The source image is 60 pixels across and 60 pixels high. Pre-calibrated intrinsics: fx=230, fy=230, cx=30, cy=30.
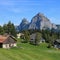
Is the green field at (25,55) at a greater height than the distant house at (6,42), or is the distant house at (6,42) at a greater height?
the distant house at (6,42)

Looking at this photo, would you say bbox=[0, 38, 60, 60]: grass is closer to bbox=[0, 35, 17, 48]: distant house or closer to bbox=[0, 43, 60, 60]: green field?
bbox=[0, 43, 60, 60]: green field

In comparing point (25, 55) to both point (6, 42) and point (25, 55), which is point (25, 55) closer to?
point (25, 55)

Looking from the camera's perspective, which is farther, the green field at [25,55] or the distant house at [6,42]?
the distant house at [6,42]

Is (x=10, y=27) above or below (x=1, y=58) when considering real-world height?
above

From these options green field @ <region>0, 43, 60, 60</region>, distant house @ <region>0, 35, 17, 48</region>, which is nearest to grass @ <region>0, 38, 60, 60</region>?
green field @ <region>0, 43, 60, 60</region>

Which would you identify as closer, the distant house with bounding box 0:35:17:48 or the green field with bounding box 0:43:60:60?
the green field with bounding box 0:43:60:60

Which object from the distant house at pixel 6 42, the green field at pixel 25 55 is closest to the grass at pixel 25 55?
the green field at pixel 25 55

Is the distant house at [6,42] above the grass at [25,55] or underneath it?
above

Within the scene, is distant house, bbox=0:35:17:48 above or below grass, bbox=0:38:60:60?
above

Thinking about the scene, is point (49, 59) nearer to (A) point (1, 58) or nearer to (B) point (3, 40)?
(A) point (1, 58)

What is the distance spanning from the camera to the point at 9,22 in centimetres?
14938

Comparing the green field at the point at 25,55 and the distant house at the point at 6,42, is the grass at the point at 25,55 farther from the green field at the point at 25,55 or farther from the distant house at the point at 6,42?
the distant house at the point at 6,42

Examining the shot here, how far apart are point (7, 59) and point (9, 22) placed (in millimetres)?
108811

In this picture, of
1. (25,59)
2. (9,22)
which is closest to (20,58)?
(25,59)
